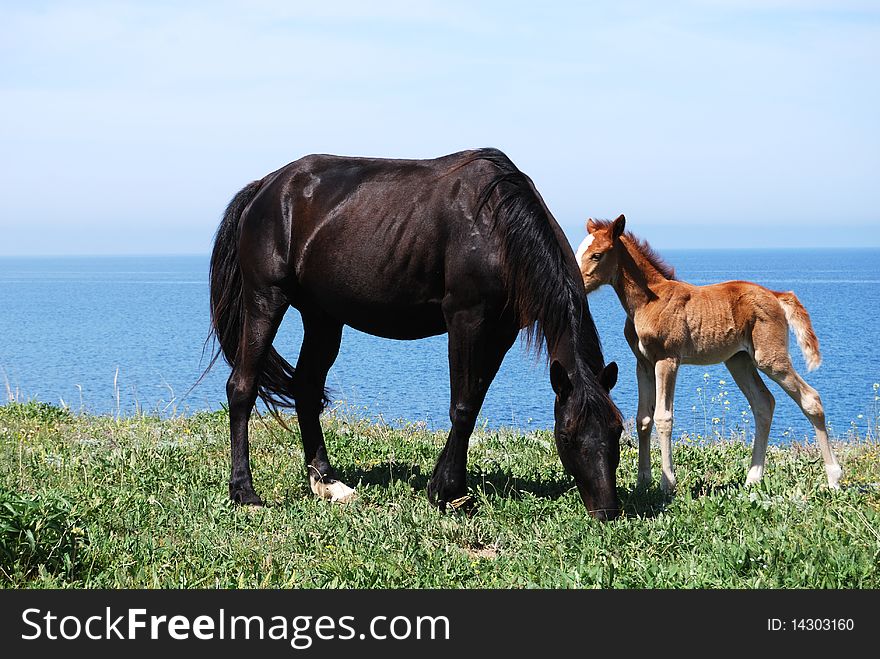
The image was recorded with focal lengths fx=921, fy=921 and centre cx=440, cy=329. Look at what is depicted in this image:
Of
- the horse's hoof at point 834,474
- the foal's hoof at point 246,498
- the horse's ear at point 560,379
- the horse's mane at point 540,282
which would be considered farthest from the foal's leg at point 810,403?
the foal's hoof at point 246,498

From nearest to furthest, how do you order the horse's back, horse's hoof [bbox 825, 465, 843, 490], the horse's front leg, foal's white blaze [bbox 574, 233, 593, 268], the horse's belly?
the horse's front leg → the horse's back → the horse's belly → horse's hoof [bbox 825, 465, 843, 490] → foal's white blaze [bbox 574, 233, 593, 268]

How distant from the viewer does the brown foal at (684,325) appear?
7223 mm

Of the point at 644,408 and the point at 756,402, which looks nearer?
the point at 644,408

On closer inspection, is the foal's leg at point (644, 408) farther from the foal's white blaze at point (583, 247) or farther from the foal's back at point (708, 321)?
the foal's white blaze at point (583, 247)

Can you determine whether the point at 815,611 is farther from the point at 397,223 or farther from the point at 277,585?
the point at 397,223

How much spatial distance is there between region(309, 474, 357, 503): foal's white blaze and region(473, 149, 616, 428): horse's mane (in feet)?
6.64

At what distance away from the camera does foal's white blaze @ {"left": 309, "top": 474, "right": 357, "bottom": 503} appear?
24.2 ft

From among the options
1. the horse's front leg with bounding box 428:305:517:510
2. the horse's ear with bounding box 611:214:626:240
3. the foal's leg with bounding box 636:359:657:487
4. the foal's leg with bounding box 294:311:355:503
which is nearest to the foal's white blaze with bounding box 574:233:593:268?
the horse's ear with bounding box 611:214:626:240

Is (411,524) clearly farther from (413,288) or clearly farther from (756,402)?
(756,402)

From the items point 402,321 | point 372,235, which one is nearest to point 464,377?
point 402,321

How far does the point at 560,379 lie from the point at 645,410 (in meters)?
1.50

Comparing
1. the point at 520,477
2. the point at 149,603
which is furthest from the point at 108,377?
the point at 149,603

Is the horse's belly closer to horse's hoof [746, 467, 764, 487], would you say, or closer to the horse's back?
the horse's back

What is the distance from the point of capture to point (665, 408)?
7.16 m
